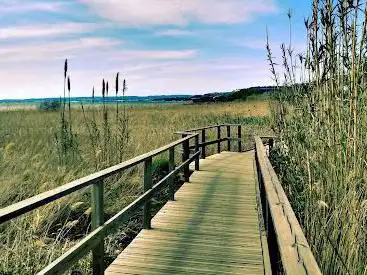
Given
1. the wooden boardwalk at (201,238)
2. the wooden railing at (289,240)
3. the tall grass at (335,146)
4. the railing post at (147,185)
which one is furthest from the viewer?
the railing post at (147,185)

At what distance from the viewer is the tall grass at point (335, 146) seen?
2.47m

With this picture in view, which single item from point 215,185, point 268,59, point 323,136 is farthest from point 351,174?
point 215,185

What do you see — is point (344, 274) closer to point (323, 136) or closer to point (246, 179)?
point (323, 136)

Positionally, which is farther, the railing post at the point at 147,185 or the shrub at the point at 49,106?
the shrub at the point at 49,106

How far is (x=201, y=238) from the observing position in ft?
18.2

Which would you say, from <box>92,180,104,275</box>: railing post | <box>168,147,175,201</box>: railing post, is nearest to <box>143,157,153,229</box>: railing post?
<box>168,147,175,201</box>: railing post

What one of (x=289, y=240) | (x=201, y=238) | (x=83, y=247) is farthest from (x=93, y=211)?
(x=289, y=240)

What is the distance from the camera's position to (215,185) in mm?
9508

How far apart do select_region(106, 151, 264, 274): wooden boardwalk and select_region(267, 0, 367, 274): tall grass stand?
1.35 metres

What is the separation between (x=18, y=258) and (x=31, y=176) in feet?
9.51

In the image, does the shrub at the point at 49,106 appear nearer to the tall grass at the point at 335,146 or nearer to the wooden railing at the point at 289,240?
the tall grass at the point at 335,146

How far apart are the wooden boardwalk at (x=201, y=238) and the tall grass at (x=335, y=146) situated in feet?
4.44

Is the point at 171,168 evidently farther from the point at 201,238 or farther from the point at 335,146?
the point at 335,146

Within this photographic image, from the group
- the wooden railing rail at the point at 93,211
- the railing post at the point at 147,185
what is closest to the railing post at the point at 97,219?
the wooden railing rail at the point at 93,211
